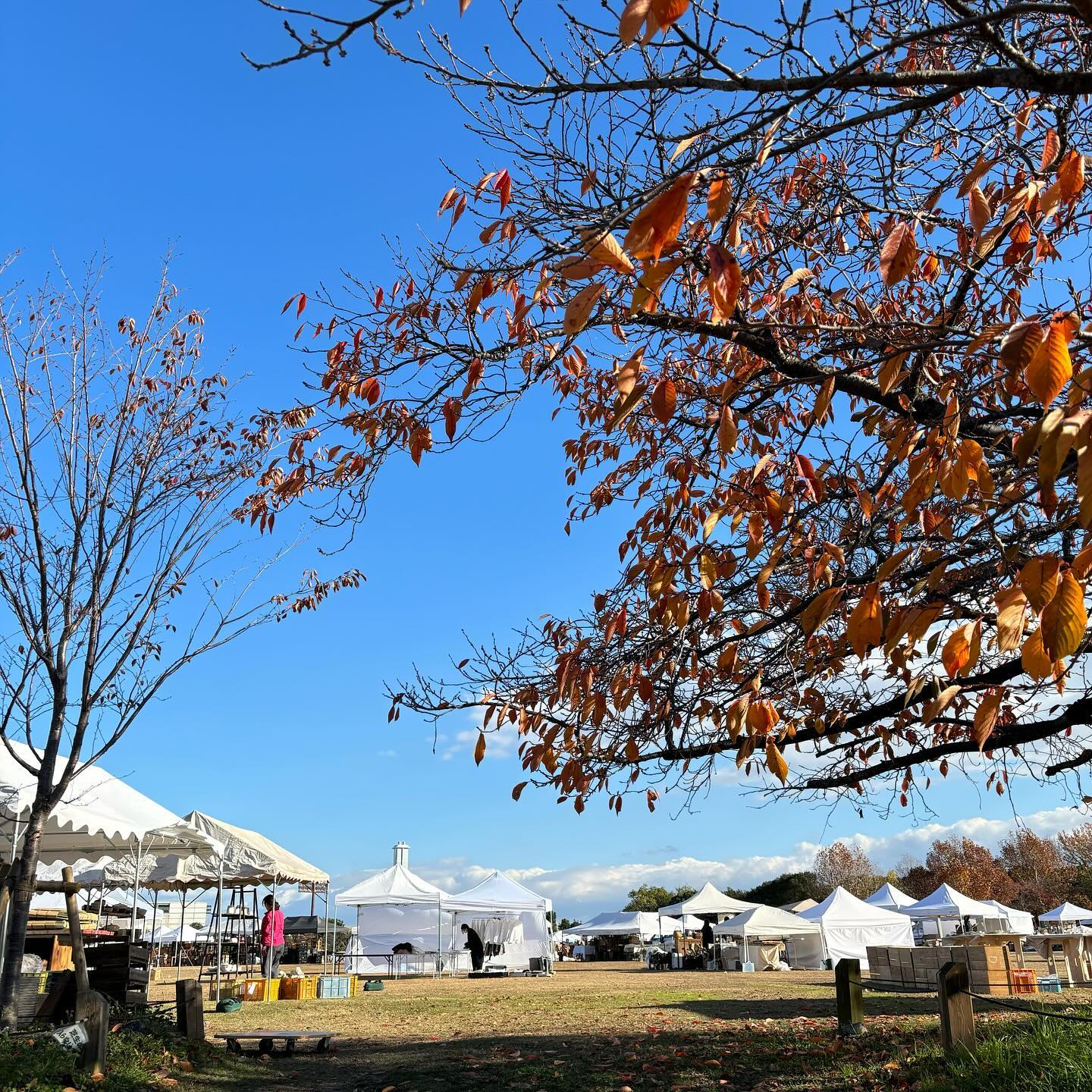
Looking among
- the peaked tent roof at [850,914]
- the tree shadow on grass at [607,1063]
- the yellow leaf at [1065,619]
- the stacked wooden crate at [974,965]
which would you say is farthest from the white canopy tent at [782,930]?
the yellow leaf at [1065,619]

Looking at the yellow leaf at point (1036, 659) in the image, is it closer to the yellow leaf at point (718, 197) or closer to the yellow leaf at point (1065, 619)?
the yellow leaf at point (1065, 619)

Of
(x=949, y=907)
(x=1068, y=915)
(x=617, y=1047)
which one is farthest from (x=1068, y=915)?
(x=617, y=1047)

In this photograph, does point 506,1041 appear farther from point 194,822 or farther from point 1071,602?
point 194,822

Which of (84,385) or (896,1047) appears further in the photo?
(84,385)

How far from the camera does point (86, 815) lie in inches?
416

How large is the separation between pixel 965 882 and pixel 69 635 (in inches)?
2418

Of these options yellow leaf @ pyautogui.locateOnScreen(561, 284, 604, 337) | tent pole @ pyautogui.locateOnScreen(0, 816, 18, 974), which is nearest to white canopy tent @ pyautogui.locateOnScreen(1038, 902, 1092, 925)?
tent pole @ pyautogui.locateOnScreen(0, 816, 18, 974)

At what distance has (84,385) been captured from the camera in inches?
377

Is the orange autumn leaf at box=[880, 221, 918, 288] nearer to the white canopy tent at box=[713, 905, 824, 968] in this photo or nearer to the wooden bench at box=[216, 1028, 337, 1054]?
the wooden bench at box=[216, 1028, 337, 1054]

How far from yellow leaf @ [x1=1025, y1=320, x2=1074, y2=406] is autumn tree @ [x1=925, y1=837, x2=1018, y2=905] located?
6163cm

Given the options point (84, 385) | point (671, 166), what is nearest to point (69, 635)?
point (84, 385)

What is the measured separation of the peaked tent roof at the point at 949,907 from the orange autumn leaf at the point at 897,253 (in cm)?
2987

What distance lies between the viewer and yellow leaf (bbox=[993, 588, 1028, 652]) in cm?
218

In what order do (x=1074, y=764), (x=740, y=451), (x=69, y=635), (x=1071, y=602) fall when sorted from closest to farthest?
A: (x=1071, y=602) → (x=740, y=451) → (x=1074, y=764) → (x=69, y=635)
